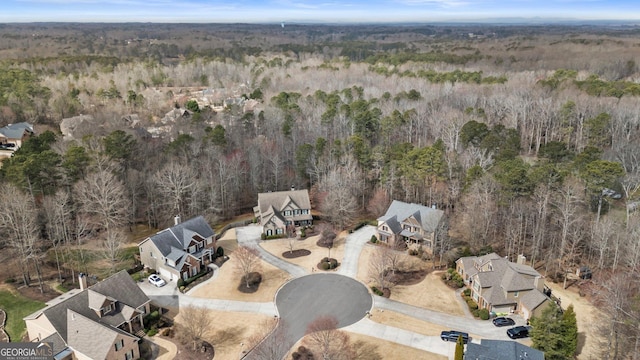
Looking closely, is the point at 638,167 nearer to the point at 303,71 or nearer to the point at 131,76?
the point at 303,71

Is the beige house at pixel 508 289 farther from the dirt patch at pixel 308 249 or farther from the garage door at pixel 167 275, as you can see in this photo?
the garage door at pixel 167 275

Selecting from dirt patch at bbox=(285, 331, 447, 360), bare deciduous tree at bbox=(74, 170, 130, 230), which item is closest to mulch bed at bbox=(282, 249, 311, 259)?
dirt patch at bbox=(285, 331, 447, 360)

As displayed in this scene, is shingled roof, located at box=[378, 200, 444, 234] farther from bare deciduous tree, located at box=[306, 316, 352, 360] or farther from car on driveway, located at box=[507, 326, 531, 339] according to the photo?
bare deciduous tree, located at box=[306, 316, 352, 360]

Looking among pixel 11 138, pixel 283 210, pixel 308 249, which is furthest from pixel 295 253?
A: pixel 11 138

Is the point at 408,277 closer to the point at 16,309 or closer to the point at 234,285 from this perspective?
the point at 234,285

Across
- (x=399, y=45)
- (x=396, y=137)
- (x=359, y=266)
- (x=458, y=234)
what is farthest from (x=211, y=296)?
(x=399, y=45)

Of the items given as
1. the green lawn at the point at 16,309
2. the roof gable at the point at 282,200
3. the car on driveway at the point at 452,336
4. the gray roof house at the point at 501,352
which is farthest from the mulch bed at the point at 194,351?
the roof gable at the point at 282,200
